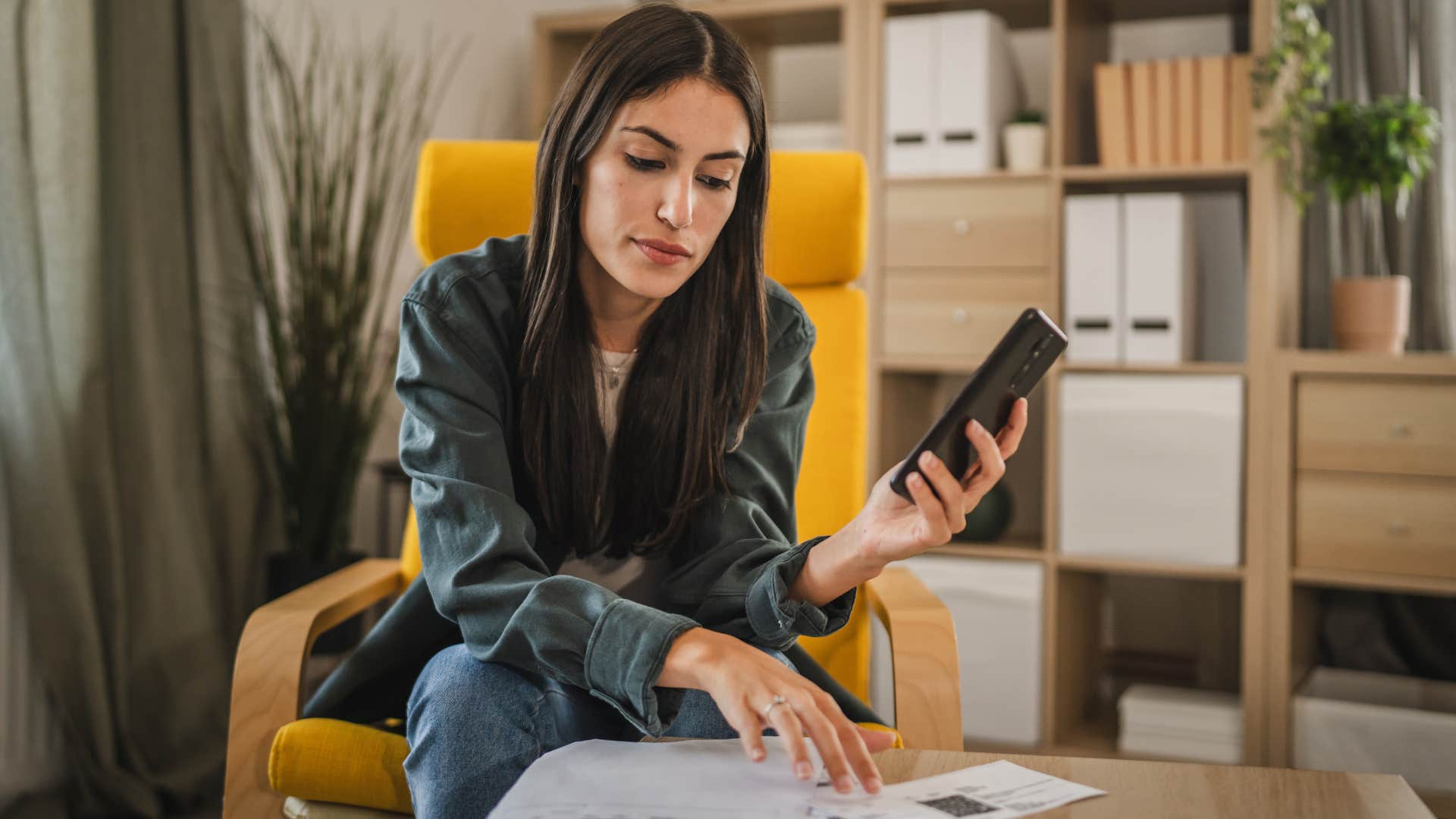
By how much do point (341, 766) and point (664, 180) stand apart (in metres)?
0.58

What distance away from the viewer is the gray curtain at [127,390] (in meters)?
1.79

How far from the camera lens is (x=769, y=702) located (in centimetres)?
76

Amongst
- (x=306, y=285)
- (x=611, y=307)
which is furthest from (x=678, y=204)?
(x=306, y=285)

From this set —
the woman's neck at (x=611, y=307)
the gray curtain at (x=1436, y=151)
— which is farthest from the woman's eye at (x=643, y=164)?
the gray curtain at (x=1436, y=151)

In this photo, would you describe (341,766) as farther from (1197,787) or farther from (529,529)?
(1197,787)

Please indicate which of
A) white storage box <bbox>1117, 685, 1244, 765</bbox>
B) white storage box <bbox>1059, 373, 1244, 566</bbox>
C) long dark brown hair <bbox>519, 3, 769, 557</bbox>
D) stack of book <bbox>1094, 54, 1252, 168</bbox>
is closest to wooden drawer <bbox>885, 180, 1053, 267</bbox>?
stack of book <bbox>1094, 54, 1252, 168</bbox>

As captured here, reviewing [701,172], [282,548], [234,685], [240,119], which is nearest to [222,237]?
[240,119]

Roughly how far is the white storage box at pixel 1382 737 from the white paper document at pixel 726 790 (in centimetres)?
170

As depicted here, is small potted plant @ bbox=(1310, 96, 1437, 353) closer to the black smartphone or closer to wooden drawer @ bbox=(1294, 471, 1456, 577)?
wooden drawer @ bbox=(1294, 471, 1456, 577)

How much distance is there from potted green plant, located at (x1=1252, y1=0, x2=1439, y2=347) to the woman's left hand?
5.32ft

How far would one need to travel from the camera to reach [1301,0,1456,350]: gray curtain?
2381 mm

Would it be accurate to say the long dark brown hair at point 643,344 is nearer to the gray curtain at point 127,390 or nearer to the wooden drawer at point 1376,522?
the gray curtain at point 127,390

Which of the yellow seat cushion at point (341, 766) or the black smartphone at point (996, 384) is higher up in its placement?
the black smartphone at point (996, 384)

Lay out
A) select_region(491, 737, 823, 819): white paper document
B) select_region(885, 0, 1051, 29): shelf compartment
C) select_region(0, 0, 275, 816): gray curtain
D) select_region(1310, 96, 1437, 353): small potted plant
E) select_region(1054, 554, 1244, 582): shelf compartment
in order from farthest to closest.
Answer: select_region(885, 0, 1051, 29): shelf compartment, select_region(1054, 554, 1244, 582): shelf compartment, select_region(1310, 96, 1437, 353): small potted plant, select_region(0, 0, 275, 816): gray curtain, select_region(491, 737, 823, 819): white paper document
